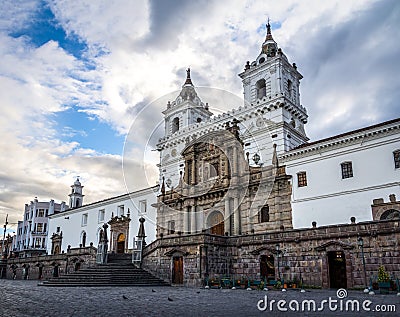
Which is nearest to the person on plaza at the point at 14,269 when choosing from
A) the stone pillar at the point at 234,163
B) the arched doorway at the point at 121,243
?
the arched doorway at the point at 121,243

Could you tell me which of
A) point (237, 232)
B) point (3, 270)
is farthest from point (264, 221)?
point (3, 270)

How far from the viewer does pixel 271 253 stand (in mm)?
28047

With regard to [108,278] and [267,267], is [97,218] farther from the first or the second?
[267,267]

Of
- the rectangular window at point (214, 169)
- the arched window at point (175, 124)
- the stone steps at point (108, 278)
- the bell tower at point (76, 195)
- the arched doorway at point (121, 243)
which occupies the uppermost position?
the arched window at point (175, 124)

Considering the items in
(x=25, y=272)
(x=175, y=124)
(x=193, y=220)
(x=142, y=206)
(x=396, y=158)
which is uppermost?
(x=175, y=124)

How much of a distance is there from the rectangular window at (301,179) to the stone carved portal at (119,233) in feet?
84.0

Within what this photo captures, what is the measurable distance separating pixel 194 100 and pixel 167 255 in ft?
76.3

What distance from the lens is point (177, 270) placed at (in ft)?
99.3

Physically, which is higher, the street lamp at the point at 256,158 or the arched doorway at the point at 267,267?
the street lamp at the point at 256,158

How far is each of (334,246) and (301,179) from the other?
28.6 ft

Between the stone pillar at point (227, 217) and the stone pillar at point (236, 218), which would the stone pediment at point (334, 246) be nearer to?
the stone pillar at point (236, 218)

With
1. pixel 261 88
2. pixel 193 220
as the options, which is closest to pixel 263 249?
pixel 193 220

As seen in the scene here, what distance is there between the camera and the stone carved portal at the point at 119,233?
5009 cm

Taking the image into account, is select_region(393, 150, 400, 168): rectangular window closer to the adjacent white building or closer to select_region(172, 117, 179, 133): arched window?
select_region(172, 117, 179, 133): arched window
